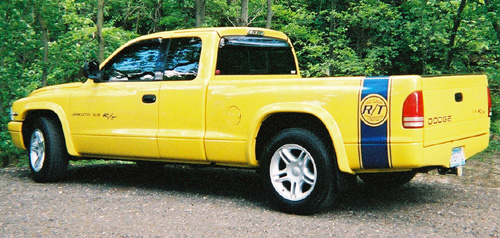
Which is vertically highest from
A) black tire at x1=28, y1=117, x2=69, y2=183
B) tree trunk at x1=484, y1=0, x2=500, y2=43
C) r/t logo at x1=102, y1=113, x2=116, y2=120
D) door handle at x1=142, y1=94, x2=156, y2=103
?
tree trunk at x1=484, y1=0, x2=500, y2=43

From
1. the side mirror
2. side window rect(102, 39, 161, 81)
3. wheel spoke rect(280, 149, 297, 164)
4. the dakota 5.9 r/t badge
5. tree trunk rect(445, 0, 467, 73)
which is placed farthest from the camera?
tree trunk rect(445, 0, 467, 73)

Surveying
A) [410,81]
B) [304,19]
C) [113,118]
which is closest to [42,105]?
[113,118]

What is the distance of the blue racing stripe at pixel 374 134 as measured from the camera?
15.5 ft

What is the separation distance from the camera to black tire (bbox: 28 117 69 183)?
23.5 ft

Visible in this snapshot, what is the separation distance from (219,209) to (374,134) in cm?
172

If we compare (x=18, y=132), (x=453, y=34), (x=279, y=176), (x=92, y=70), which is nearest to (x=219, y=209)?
(x=279, y=176)

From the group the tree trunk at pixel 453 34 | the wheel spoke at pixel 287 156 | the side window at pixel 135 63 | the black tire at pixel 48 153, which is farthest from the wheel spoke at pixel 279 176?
the tree trunk at pixel 453 34

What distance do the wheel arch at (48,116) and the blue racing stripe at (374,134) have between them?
3.91m

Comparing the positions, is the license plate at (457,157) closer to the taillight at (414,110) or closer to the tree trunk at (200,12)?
the taillight at (414,110)

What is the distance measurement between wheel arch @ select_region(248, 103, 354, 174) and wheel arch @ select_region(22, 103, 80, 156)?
8.88 feet

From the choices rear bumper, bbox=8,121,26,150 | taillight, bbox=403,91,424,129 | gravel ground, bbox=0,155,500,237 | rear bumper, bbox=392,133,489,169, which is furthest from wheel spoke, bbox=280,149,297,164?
rear bumper, bbox=8,121,26,150

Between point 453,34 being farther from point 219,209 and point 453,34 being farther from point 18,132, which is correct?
point 18,132

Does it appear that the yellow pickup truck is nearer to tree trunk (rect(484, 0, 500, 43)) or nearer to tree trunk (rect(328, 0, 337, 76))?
tree trunk (rect(484, 0, 500, 43))

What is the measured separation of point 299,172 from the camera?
530 cm
